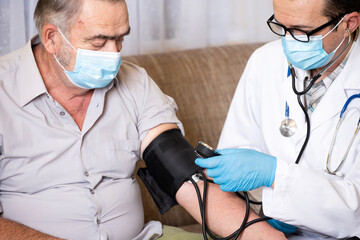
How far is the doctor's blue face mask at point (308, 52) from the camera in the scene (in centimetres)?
162

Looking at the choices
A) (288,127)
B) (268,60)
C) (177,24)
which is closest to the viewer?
(288,127)

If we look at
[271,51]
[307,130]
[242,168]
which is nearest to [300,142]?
[307,130]

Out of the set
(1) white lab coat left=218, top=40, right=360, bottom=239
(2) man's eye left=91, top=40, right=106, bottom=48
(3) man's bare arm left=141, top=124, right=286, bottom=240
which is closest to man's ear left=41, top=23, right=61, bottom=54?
(2) man's eye left=91, top=40, right=106, bottom=48

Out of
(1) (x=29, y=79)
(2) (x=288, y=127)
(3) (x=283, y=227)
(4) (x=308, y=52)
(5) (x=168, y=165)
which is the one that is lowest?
(3) (x=283, y=227)

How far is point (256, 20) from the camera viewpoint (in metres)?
2.83

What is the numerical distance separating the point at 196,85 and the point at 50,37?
86 cm

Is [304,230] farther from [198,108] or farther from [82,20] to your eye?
[82,20]

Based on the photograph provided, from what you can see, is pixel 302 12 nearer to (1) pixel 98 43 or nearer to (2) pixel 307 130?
(2) pixel 307 130

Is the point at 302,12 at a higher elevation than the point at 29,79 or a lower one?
higher

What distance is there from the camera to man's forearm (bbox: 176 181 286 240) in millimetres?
1606

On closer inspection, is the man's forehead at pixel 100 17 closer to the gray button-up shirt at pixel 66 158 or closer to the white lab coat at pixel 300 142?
the gray button-up shirt at pixel 66 158

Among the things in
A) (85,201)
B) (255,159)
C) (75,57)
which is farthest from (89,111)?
(255,159)

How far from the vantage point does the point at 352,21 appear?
164cm

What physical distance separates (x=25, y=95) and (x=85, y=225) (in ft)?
1.49
